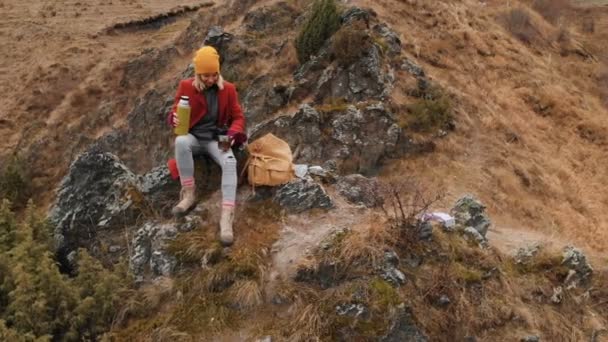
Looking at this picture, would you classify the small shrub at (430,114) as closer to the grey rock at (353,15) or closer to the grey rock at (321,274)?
the grey rock at (353,15)

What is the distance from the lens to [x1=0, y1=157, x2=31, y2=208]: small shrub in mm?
15371

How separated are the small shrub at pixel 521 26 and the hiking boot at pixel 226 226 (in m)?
15.8

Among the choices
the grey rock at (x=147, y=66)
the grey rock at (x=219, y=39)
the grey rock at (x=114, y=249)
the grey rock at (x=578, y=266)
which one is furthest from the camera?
the grey rock at (x=147, y=66)

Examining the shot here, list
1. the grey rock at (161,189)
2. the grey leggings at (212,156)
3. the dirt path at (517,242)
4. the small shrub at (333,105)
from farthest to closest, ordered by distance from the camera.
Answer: the small shrub at (333,105)
the dirt path at (517,242)
the grey rock at (161,189)
the grey leggings at (212,156)

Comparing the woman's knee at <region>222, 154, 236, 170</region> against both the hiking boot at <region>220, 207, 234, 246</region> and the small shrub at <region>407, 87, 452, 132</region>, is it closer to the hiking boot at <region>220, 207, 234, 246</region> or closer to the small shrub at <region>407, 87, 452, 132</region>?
the hiking boot at <region>220, 207, 234, 246</region>

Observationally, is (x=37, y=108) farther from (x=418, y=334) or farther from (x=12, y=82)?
(x=418, y=334)

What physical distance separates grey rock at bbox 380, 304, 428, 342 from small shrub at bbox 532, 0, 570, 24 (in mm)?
19633

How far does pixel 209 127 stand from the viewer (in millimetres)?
6859

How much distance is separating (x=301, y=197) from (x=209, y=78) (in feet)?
5.39

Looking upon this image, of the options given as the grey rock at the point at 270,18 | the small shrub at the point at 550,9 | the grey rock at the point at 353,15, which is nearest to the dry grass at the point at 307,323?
the grey rock at the point at 353,15

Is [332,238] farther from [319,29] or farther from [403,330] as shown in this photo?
[319,29]

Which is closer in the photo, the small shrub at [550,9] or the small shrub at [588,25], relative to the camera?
the small shrub at [550,9]

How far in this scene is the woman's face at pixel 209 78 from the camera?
6508mm

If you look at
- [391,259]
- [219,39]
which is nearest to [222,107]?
[391,259]
